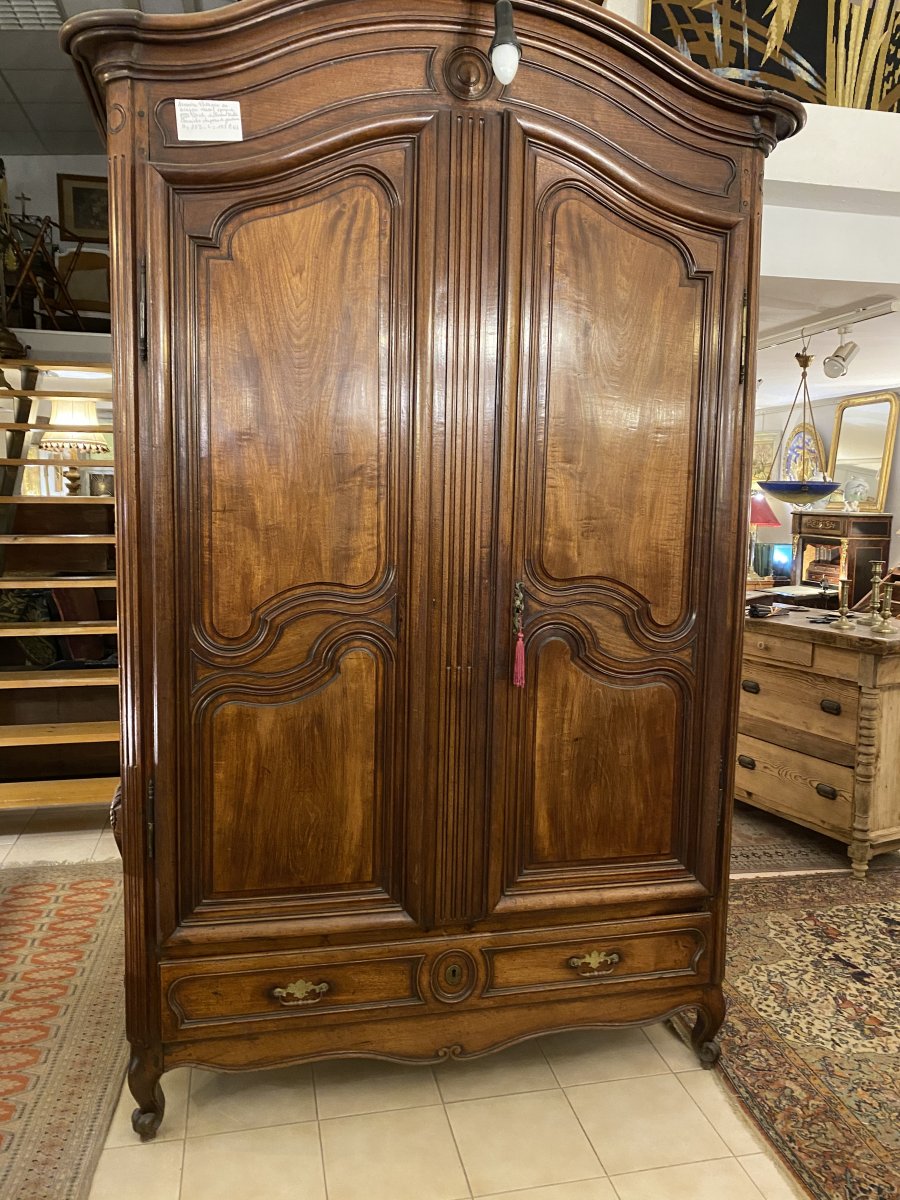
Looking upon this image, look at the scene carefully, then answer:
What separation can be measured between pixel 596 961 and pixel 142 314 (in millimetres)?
1694

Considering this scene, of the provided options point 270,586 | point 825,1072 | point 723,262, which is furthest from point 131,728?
point 825,1072

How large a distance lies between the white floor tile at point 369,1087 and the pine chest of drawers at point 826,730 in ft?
6.36

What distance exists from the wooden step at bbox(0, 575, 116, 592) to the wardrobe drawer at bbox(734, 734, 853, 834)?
2.70 meters

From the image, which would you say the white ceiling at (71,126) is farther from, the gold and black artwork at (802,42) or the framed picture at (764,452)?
the framed picture at (764,452)

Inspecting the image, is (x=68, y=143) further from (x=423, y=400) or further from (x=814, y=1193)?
(x=814, y=1193)

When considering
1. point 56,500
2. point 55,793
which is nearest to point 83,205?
point 56,500

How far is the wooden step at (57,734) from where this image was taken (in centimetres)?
363

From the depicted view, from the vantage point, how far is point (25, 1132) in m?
1.88

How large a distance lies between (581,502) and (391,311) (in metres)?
0.56

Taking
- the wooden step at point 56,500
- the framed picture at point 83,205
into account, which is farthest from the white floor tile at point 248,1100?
Result: the framed picture at point 83,205

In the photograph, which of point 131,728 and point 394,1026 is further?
point 394,1026

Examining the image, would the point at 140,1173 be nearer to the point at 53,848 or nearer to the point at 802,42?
the point at 53,848

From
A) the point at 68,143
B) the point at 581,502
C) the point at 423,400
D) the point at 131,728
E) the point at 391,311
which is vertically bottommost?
the point at 131,728

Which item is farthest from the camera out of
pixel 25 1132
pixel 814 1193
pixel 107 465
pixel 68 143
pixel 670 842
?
pixel 68 143
